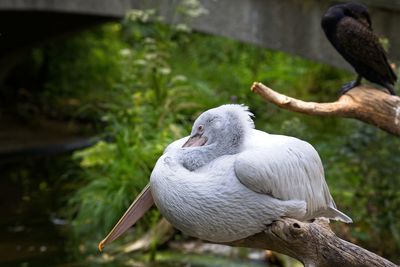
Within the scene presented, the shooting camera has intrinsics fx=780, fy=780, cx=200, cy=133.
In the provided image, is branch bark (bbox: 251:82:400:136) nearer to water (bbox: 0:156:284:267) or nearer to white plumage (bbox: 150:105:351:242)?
white plumage (bbox: 150:105:351:242)

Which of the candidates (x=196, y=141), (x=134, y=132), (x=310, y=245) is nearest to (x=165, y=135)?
(x=134, y=132)

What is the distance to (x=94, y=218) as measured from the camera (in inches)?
301

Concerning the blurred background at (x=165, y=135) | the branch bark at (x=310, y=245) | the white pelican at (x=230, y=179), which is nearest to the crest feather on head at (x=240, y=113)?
the white pelican at (x=230, y=179)

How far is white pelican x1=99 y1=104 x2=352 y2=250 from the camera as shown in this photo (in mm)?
3244

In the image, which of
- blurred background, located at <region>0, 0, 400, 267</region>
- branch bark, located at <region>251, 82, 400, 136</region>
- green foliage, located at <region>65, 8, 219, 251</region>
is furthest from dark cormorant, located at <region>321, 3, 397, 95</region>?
green foliage, located at <region>65, 8, 219, 251</region>

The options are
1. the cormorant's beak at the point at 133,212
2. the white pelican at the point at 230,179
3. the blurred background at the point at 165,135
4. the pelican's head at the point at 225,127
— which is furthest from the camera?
the blurred background at the point at 165,135

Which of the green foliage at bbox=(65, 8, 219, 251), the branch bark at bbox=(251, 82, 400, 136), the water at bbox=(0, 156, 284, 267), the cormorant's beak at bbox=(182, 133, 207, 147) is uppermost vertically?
the cormorant's beak at bbox=(182, 133, 207, 147)

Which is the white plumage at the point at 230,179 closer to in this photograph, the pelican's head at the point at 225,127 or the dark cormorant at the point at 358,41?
the pelican's head at the point at 225,127

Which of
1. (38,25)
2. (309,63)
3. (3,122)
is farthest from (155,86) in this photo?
(3,122)

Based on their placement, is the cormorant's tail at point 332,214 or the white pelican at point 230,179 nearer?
the white pelican at point 230,179

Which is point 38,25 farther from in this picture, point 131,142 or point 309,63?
point 131,142

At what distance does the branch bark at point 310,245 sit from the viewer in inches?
129

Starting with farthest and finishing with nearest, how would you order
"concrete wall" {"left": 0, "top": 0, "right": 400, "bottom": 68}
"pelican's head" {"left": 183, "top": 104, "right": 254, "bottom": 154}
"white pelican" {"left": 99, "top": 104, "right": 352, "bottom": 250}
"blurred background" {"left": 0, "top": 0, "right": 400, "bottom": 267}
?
"concrete wall" {"left": 0, "top": 0, "right": 400, "bottom": 68} → "blurred background" {"left": 0, "top": 0, "right": 400, "bottom": 267} → "pelican's head" {"left": 183, "top": 104, "right": 254, "bottom": 154} → "white pelican" {"left": 99, "top": 104, "right": 352, "bottom": 250}

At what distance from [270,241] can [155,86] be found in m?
5.51
